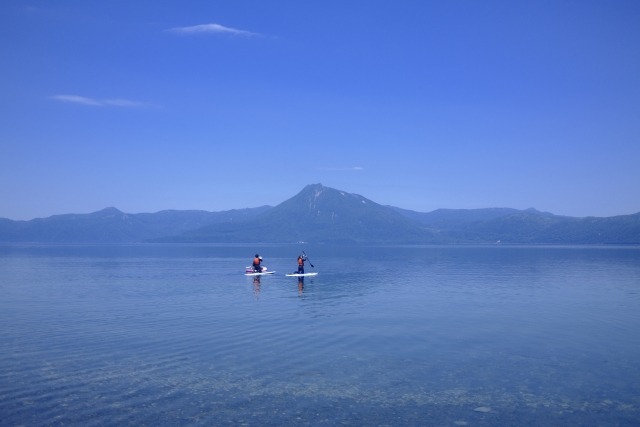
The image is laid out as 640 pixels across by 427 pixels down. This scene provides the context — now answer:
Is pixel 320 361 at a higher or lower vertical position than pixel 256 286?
higher

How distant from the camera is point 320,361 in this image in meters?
23.1

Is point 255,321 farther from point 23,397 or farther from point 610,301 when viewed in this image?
point 610,301

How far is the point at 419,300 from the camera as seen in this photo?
45.2m

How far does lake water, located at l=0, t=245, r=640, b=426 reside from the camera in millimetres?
16656

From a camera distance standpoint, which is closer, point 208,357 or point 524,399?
point 524,399

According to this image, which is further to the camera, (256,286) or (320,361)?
(256,286)

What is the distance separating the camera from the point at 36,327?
103ft

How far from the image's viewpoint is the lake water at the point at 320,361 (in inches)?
656

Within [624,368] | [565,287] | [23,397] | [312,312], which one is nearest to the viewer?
[23,397]

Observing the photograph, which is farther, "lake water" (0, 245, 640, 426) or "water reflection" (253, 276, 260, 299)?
"water reflection" (253, 276, 260, 299)

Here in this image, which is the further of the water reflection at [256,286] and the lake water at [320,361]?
the water reflection at [256,286]

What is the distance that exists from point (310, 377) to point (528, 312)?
81.0ft

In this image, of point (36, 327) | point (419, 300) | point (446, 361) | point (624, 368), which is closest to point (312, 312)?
point (419, 300)

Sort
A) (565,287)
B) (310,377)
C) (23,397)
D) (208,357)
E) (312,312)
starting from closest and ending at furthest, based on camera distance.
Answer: (23,397)
(310,377)
(208,357)
(312,312)
(565,287)
